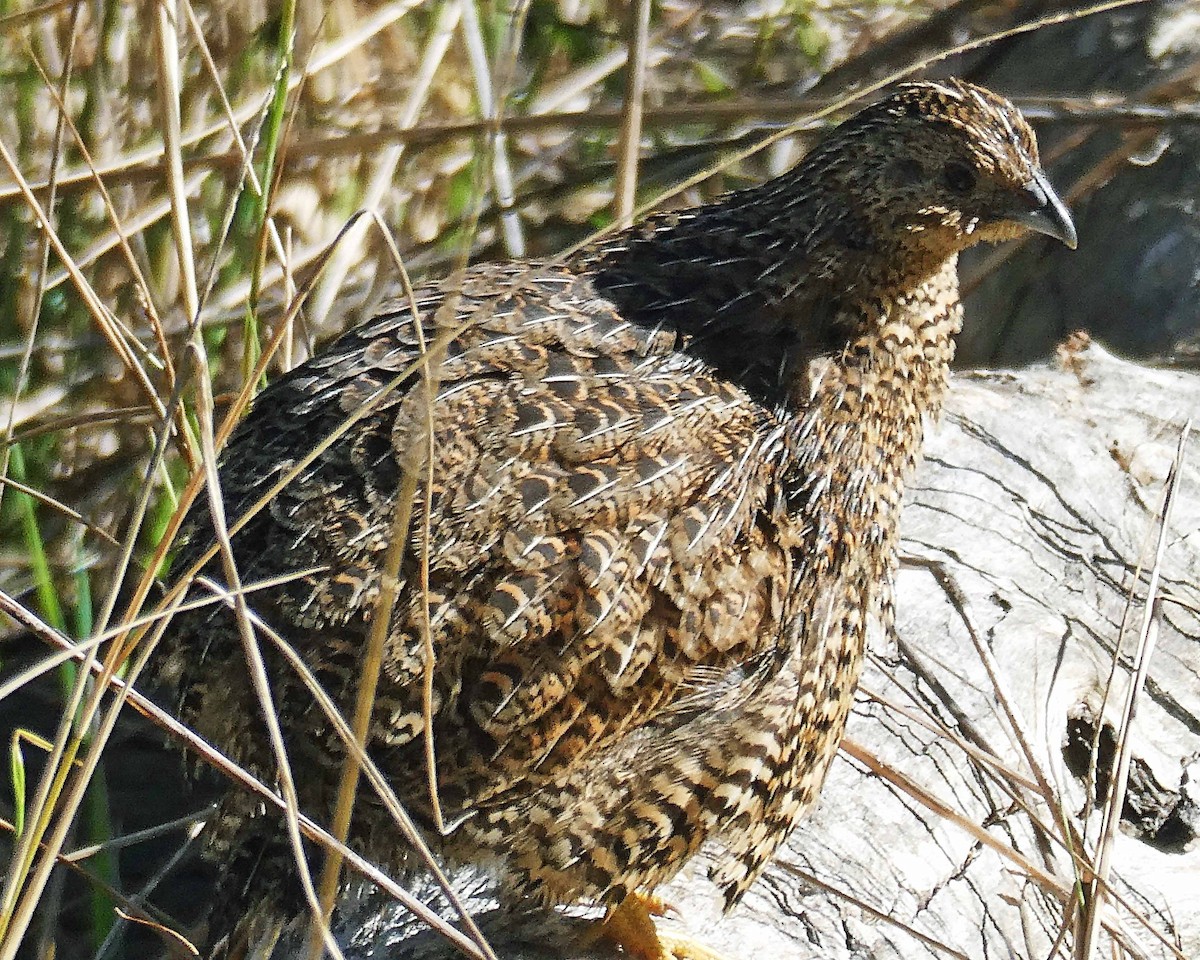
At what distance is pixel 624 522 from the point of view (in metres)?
2.71

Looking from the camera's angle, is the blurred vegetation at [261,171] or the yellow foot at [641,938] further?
the blurred vegetation at [261,171]

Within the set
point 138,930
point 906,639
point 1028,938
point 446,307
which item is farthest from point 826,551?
point 138,930

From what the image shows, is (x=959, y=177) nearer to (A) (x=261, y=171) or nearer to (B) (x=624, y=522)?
(B) (x=624, y=522)

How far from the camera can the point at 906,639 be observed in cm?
339

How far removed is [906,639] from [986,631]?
7.1 inches

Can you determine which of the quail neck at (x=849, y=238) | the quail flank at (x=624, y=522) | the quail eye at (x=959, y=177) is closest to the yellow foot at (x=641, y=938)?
the quail flank at (x=624, y=522)

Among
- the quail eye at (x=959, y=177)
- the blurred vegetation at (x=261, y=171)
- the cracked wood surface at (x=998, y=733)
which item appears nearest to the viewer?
the cracked wood surface at (x=998, y=733)

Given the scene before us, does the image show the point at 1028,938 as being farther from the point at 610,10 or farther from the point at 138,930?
the point at 610,10

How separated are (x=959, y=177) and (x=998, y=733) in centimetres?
119

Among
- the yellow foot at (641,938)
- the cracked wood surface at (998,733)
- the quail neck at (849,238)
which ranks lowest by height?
the yellow foot at (641,938)

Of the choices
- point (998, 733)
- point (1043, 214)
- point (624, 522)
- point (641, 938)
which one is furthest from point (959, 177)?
point (641, 938)

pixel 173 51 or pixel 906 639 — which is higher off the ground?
pixel 173 51

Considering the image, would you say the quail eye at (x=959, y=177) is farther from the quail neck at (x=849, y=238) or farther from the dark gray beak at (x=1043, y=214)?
the dark gray beak at (x=1043, y=214)

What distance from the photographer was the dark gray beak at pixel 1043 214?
3.00 m
